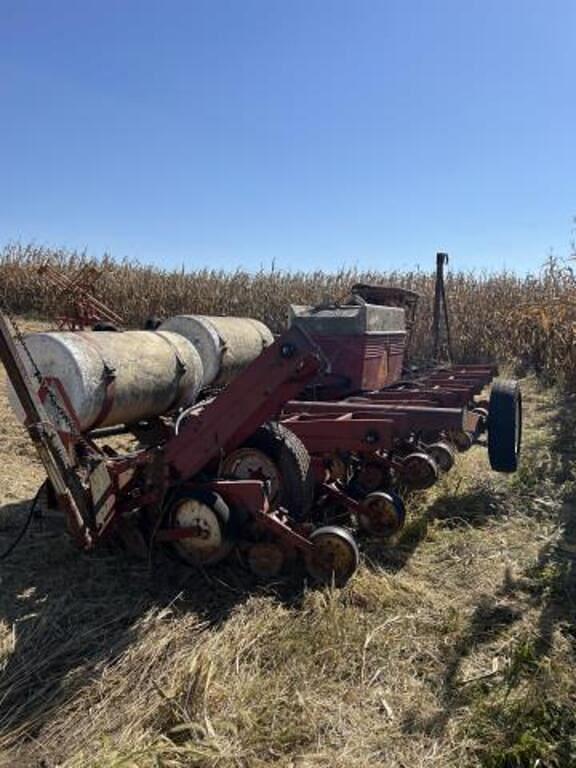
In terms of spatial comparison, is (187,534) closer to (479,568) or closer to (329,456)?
(329,456)

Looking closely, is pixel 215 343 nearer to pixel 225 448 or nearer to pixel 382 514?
pixel 225 448

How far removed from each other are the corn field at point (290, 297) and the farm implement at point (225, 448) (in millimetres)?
8590

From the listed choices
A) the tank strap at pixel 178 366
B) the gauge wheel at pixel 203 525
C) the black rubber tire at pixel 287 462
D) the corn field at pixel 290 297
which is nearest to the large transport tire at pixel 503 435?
the black rubber tire at pixel 287 462

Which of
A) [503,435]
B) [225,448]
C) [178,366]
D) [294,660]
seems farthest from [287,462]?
[503,435]

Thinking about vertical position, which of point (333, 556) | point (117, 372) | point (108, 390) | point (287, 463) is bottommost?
point (333, 556)

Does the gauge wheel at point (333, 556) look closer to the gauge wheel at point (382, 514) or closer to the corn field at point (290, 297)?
the gauge wheel at point (382, 514)

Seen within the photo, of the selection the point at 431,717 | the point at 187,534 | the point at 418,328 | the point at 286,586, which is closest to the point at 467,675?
the point at 431,717

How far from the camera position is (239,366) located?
697 centimetres

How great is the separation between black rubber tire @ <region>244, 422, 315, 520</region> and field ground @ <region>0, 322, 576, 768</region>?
0.53 meters

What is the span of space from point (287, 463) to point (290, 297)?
14747mm

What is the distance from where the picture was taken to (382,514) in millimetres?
4691

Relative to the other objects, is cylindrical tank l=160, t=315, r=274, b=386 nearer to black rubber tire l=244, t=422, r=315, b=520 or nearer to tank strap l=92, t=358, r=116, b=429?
tank strap l=92, t=358, r=116, b=429

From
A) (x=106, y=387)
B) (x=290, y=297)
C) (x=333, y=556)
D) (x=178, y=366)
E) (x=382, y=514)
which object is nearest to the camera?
(x=333, y=556)

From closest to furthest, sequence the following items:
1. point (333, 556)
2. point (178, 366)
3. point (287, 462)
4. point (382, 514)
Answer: point (333, 556), point (287, 462), point (382, 514), point (178, 366)
